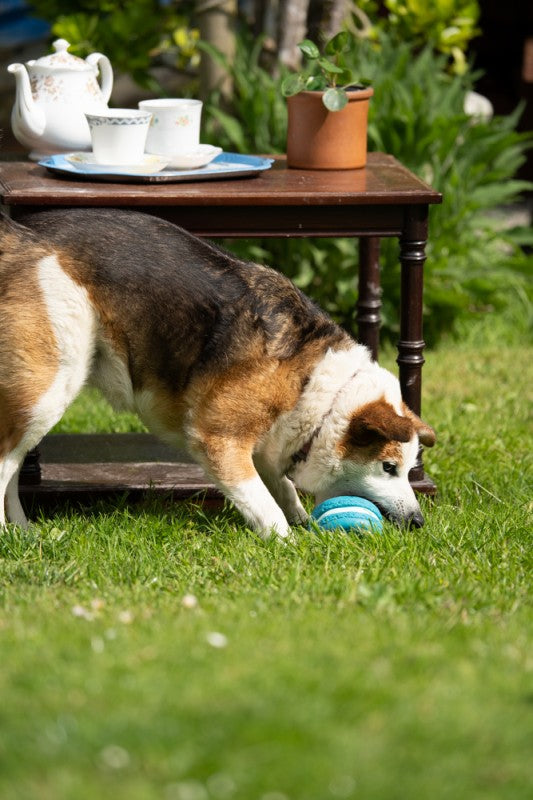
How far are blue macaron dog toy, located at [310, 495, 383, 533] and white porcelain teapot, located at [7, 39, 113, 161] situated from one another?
1.91 metres

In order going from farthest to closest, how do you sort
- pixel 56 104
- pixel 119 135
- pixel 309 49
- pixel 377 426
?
pixel 56 104, pixel 309 49, pixel 119 135, pixel 377 426

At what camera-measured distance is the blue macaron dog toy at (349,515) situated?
164 inches

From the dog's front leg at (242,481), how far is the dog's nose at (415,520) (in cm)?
44

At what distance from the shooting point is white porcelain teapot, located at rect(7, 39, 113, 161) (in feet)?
16.2

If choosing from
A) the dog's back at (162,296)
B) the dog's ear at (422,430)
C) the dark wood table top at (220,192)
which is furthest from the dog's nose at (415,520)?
the dark wood table top at (220,192)

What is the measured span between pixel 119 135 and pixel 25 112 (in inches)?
21.4

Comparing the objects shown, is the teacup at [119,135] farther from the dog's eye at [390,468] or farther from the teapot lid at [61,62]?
the dog's eye at [390,468]

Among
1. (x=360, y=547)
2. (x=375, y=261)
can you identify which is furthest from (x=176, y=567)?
(x=375, y=261)

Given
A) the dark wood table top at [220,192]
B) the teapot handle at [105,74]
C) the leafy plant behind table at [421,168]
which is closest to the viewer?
the dark wood table top at [220,192]

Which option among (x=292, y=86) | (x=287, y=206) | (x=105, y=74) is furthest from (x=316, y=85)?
(x=105, y=74)

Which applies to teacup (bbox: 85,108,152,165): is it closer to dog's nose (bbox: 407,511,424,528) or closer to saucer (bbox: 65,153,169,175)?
saucer (bbox: 65,153,169,175)

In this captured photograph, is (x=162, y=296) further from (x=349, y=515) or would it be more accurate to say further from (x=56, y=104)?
Answer: (x=56, y=104)

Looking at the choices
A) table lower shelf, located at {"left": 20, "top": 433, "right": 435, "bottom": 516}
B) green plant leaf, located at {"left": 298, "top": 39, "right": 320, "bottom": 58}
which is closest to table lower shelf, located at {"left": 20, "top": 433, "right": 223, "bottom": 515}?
table lower shelf, located at {"left": 20, "top": 433, "right": 435, "bottom": 516}

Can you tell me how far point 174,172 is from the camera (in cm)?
467
